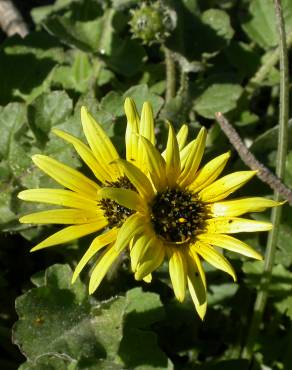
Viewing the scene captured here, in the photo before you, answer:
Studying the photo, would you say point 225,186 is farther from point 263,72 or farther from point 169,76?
point 263,72

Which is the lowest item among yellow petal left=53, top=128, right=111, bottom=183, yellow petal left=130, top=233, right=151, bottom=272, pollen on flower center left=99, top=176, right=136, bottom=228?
yellow petal left=130, top=233, right=151, bottom=272

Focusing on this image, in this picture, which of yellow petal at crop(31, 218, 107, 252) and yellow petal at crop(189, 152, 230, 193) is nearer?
yellow petal at crop(31, 218, 107, 252)

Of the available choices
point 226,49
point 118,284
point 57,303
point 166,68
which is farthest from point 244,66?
point 57,303

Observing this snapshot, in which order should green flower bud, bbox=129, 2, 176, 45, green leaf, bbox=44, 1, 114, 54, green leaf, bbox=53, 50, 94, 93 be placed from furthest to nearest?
green leaf, bbox=53, 50, 94, 93, green leaf, bbox=44, 1, 114, 54, green flower bud, bbox=129, 2, 176, 45

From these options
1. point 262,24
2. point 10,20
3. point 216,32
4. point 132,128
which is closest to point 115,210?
point 132,128

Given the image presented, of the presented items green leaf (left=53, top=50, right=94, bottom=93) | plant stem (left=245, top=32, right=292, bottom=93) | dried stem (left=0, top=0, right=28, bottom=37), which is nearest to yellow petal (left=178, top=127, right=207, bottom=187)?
green leaf (left=53, top=50, right=94, bottom=93)

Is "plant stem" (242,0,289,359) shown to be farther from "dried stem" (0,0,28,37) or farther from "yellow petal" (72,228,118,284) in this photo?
"dried stem" (0,0,28,37)

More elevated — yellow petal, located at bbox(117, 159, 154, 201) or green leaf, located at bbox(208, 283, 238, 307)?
yellow petal, located at bbox(117, 159, 154, 201)
